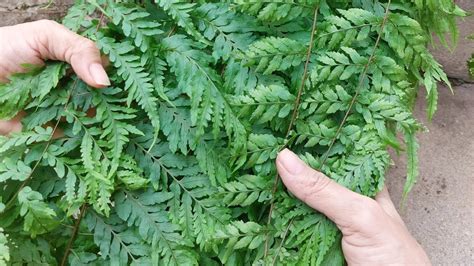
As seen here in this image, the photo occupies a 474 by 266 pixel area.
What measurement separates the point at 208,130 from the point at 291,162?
301mm

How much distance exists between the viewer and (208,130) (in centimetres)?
172

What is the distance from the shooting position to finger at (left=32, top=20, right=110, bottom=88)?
160 centimetres

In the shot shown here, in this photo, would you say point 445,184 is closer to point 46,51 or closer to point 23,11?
point 46,51

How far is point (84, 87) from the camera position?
171cm

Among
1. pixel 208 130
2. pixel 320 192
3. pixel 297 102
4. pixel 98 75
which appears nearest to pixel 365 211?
pixel 320 192

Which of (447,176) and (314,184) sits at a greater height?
(314,184)

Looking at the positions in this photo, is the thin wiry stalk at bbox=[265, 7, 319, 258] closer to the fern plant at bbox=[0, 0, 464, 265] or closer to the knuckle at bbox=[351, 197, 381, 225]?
the fern plant at bbox=[0, 0, 464, 265]

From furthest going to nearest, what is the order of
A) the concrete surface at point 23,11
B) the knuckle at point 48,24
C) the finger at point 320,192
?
the concrete surface at point 23,11 < the knuckle at point 48,24 < the finger at point 320,192

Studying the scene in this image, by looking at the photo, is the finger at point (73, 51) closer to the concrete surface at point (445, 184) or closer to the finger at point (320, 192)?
the finger at point (320, 192)

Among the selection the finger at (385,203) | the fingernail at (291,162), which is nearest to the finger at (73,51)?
the fingernail at (291,162)

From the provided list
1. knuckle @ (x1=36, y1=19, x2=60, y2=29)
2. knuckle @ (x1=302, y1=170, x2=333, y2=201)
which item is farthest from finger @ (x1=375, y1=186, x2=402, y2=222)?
knuckle @ (x1=36, y1=19, x2=60, y2=29)

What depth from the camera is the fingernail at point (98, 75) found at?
1595 mm

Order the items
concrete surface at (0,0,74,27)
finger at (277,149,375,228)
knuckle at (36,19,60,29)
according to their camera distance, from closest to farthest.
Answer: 1. finger at (277,149,375,228)
2. knuckle at (36,19,60,29)
3. concrete surface at (0,0,74,27)

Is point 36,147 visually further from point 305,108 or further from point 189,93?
point 305,108
